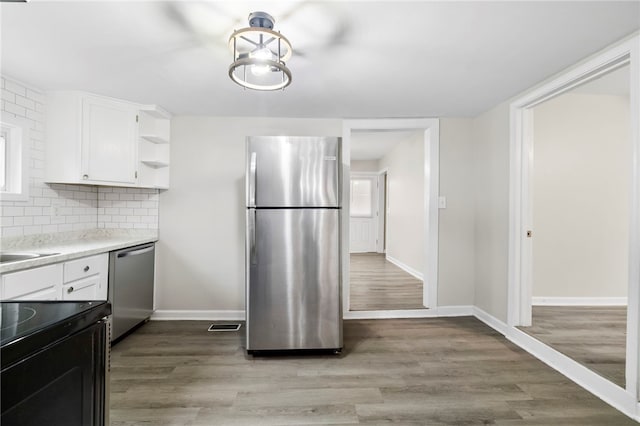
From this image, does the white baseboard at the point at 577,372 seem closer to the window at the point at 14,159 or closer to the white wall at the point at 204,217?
the white wall at the point at 204,217

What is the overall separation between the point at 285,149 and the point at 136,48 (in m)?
1.10

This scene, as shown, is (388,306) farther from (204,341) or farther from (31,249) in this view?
(31,249)

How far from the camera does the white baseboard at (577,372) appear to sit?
5.32ft

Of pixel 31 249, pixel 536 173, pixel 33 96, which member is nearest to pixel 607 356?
pixel 536 173

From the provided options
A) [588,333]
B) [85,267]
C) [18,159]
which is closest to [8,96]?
[18,159]

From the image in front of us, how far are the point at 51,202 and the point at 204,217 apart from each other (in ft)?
4.04

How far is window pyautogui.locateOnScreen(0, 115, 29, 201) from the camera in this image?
7.11 feet

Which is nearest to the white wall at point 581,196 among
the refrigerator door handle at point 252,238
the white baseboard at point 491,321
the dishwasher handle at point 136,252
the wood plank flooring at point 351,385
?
the white baseboard at point 491,321

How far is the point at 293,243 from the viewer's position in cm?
221

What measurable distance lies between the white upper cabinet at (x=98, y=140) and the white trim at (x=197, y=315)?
133cm

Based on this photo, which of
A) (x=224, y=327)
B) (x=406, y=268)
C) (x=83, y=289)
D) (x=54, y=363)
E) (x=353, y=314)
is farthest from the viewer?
(x=406, y=268)

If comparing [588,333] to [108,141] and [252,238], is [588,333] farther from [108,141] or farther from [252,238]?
[108,141]

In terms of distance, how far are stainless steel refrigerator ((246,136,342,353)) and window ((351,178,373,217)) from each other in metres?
5.18

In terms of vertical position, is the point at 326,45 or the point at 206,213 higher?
the point at 326,45
